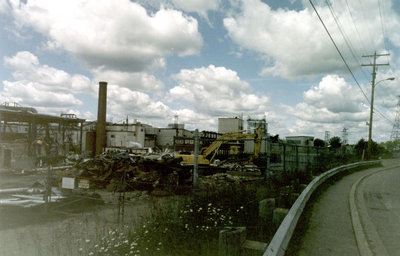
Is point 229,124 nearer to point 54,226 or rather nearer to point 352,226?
point 54,226

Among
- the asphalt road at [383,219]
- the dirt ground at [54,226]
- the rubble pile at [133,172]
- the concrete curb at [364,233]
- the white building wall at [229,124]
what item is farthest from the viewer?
the white building wall at [229,124]

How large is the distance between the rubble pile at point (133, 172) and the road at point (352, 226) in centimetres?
766

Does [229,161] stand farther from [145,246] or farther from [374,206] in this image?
[145,246]

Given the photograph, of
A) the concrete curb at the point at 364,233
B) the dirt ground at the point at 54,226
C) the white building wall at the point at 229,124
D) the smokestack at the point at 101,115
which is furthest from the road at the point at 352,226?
the white building wall at the point at 229,124

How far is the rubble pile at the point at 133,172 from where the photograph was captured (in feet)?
49.8

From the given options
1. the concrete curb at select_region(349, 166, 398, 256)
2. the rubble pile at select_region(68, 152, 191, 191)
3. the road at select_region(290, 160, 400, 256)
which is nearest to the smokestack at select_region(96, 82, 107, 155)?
the rubble pile at select_region(68, 152, 191, 191)

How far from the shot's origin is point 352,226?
7047mm

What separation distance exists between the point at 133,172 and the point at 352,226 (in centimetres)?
1150

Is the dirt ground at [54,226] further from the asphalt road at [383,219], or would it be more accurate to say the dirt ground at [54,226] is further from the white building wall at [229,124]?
the white building wall at [229,124]

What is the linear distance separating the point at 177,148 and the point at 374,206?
25.6m

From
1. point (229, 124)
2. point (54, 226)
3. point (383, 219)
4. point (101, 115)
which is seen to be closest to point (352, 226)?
point (383, 219)

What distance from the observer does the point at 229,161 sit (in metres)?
20.5

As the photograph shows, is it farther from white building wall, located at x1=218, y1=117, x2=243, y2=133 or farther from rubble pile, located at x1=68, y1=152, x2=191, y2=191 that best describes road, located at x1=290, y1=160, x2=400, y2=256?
white building wall, located at x1=218, y1=117, x2=243, y2=133

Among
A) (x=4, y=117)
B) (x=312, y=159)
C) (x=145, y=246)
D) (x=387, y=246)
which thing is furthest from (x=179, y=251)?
(x=4, y=117)
